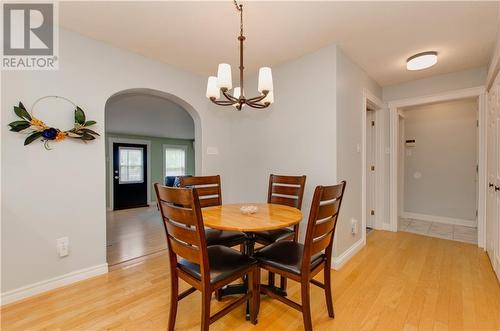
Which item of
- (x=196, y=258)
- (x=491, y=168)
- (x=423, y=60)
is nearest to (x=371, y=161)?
(x=491, y=168)

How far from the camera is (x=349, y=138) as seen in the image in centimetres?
264

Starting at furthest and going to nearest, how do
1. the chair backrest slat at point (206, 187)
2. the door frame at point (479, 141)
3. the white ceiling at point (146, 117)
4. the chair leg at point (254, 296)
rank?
the white ceiling at point (146, 117) < the door frame at point (479, 141) < the chair backrest slat at point (206, 187) < the chair leg at point (254, 296)

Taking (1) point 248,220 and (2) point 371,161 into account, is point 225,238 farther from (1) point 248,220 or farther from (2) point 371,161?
(2) point 371,161

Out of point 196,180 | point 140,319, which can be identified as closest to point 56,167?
point 196,180

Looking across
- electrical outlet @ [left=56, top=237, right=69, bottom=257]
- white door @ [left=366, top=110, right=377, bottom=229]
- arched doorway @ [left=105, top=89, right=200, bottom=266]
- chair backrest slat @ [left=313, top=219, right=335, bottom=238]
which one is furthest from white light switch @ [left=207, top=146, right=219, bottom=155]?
white door @ [left=366, top=110, right=377, bottom=229]

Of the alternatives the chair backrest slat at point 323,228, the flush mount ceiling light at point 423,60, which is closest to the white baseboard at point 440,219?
the flush mount ceiling light at point 423,60

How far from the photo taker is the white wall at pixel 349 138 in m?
2.47

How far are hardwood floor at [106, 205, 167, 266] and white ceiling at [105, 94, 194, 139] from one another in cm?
207

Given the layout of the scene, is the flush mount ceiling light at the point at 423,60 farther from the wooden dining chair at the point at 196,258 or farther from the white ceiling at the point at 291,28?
the wooden dining chair at the point at 196,258

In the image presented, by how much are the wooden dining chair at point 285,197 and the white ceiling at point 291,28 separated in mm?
1405

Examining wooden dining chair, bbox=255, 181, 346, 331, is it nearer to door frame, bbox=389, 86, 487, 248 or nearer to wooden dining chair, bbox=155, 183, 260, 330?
wooden dining chair, bbox=155, 183, 260, 330

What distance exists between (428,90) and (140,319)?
167 inches

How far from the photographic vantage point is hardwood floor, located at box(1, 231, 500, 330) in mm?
1585

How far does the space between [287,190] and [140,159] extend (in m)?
6.17
